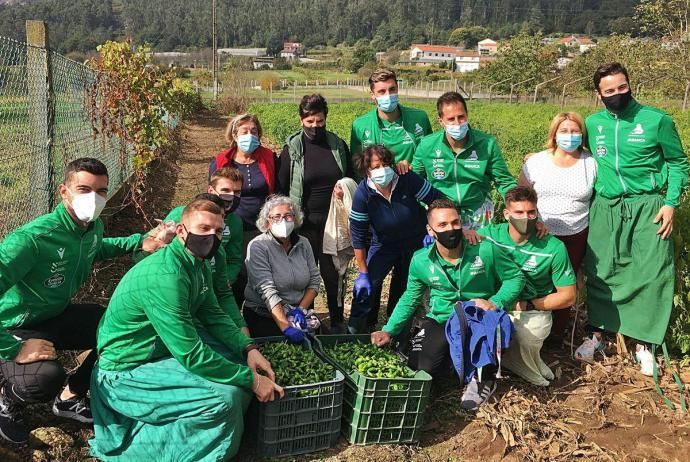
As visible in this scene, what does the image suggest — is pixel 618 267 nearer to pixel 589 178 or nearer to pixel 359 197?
pixel 589 178

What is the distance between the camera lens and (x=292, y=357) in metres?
3.84

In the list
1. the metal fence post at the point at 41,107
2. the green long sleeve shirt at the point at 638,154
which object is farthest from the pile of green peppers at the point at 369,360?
the metal fence post at the point at 41,107

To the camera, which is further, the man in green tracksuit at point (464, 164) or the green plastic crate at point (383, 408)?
the man in green tracksuit at point (464, 164)

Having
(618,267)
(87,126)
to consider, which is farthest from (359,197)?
(87,126)

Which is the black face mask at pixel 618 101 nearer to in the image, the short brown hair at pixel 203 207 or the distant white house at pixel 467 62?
the short brown hair at pixel 203 207

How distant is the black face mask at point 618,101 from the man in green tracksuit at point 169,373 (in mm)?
2992

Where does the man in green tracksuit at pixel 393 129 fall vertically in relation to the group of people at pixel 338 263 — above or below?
above

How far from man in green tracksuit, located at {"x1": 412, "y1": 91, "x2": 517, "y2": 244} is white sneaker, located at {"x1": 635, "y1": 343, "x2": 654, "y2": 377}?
1.56 meters

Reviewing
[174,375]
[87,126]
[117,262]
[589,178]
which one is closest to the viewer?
[174,375]

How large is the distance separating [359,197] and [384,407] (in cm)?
171

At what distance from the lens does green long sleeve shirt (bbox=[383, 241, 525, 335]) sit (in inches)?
168

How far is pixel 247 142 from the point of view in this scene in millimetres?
4887

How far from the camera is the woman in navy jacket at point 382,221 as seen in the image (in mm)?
4648

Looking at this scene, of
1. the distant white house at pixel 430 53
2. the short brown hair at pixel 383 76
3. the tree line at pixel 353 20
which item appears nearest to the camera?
the short brown hair at pixel 383 76
